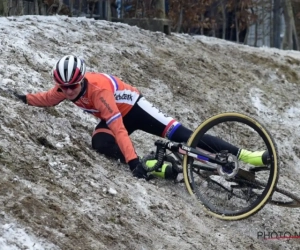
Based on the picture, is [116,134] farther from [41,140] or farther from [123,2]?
[123,2]

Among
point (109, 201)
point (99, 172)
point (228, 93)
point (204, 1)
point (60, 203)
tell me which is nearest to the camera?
point (60, 203)

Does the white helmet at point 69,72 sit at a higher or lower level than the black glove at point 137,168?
higher

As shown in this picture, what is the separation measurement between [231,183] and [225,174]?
0.22 meters

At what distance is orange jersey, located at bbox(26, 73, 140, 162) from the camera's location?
25.1 feet

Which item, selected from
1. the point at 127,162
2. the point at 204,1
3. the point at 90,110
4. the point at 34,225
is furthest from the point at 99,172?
the point at 204,1

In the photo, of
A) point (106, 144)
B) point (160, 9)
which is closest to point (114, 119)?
point (106, 144)

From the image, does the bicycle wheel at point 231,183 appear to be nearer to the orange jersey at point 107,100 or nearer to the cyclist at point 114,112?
the cyclist at point 114,112

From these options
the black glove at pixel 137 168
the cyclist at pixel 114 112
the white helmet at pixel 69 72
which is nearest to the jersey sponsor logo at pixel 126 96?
the cyclist at pixel 114 112

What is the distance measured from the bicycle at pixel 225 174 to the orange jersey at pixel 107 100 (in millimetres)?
543

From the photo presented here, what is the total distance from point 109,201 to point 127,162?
92cm

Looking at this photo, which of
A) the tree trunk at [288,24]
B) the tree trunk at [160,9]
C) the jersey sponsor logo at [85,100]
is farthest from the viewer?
the tree trunk at [288,24]

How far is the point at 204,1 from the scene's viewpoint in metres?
16.2

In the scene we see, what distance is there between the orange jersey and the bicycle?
543 mm

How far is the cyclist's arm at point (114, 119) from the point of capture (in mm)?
7617
